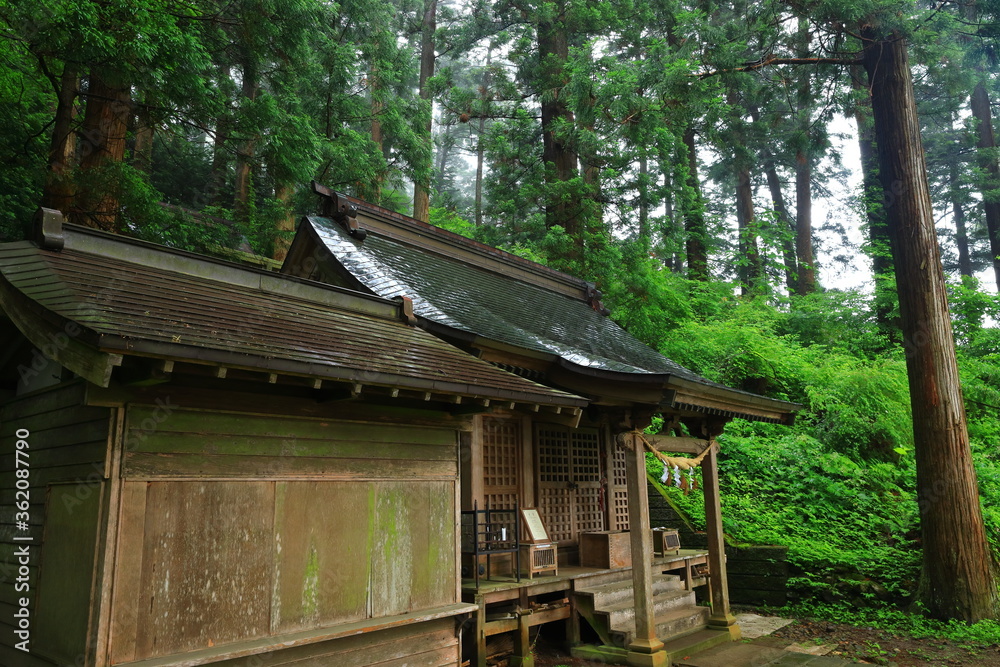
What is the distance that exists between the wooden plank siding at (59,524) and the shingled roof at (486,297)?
3624mm

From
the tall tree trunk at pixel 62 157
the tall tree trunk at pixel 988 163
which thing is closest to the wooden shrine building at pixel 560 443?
the tall tree trunk at pixel 62 157

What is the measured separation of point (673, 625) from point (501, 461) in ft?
10.5

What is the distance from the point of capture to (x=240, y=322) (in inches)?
201

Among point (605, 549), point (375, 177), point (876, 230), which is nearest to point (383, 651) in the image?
point (605, 549)

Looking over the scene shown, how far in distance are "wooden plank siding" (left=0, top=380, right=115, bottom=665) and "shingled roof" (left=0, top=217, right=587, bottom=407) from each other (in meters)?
0.73

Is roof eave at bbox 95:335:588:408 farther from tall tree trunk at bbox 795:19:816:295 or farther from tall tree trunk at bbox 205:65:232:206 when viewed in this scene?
tall tree trunk at bbox 795:19:816:295

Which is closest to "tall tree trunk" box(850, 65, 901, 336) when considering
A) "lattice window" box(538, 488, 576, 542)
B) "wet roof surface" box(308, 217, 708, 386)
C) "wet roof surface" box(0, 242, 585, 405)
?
"wet roof surface" box(308, 217, 708, 386)

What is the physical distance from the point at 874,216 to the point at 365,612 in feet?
81.4

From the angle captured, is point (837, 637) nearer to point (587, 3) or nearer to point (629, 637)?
point (629, 637)

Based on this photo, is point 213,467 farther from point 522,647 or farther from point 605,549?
point 605,549

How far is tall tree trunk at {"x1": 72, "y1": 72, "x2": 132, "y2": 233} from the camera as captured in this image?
9164mm

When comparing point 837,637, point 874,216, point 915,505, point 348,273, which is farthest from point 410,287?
point 874,216

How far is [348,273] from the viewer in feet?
28.4

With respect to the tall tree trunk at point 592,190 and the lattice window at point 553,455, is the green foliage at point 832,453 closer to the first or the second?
the tall tree trunk at point 592,190
